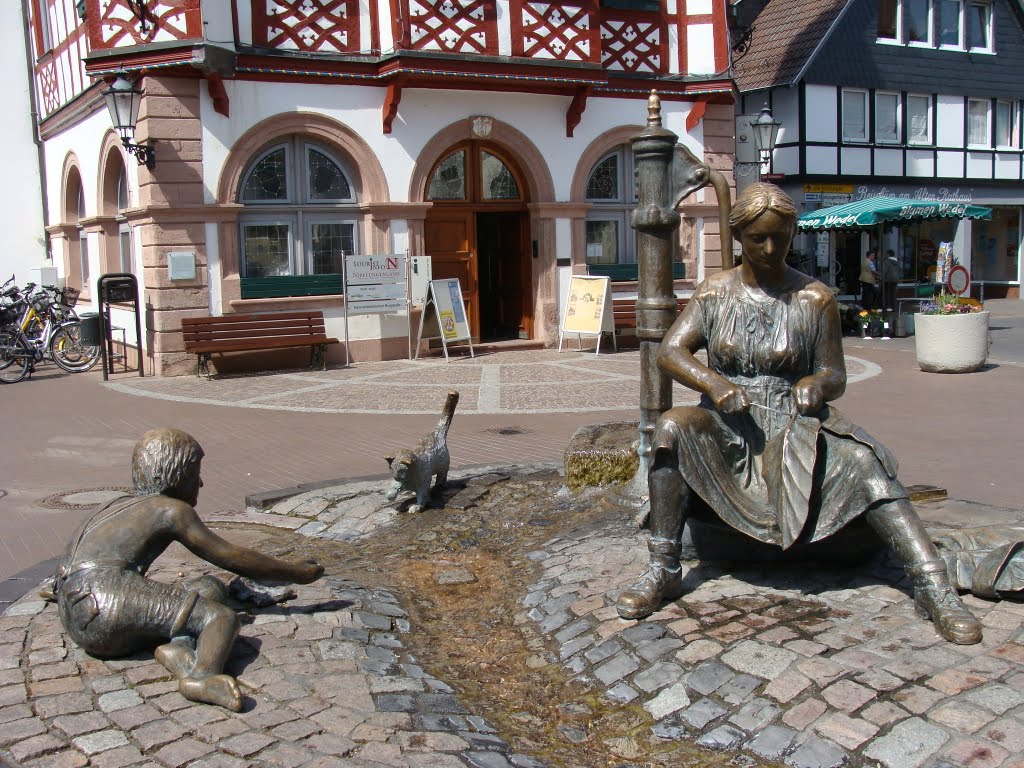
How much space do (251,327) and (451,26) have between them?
18.0 ft

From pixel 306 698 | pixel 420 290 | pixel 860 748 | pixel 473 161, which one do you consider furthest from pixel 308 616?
pixel 473 161

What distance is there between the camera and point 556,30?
16672 mm

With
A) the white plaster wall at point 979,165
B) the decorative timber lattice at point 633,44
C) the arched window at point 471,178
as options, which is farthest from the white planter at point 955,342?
the white plaster wall at point 979,165

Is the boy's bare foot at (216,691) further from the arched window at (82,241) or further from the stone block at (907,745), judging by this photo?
the arched window at (82,241)

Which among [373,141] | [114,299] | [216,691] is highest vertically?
[373,141]

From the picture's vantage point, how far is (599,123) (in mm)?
17500

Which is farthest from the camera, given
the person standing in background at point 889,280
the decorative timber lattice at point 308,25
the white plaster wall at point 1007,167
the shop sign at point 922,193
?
the white plaster wall at point 1007,167

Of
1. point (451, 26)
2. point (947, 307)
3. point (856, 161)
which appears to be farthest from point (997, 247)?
point (451, 26)

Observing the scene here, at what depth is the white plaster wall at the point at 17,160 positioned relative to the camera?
21.0m

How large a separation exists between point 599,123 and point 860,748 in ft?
50.2

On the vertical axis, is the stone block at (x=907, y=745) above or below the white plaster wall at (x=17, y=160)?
below

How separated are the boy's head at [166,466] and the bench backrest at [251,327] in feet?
34.1

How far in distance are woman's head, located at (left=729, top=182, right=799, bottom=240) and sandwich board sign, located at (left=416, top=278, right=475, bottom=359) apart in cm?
1136

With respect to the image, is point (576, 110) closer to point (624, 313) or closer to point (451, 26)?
point (451, 26)
